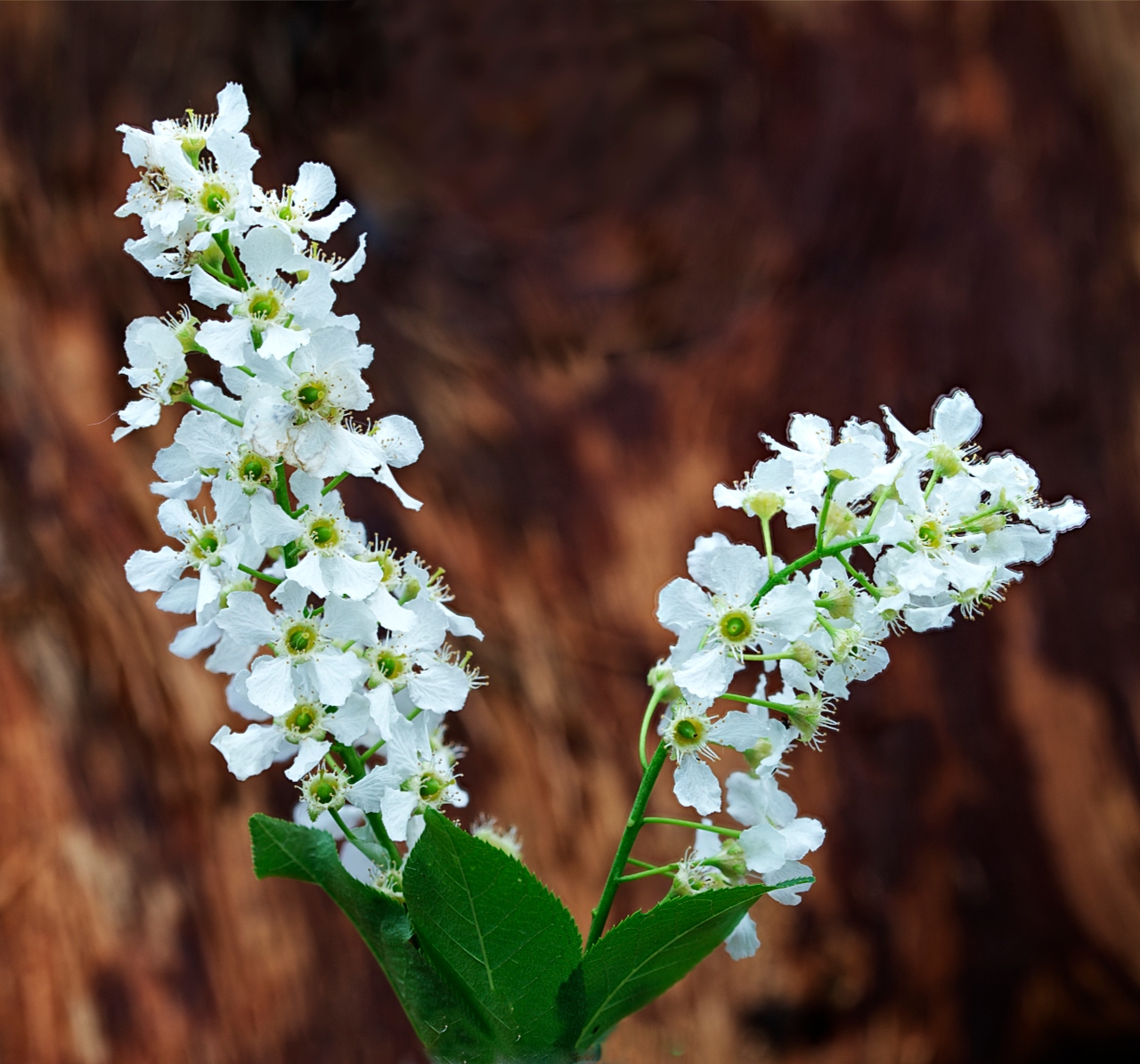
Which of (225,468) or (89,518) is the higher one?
(89,518)

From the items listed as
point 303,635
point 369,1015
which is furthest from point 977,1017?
point 303,635

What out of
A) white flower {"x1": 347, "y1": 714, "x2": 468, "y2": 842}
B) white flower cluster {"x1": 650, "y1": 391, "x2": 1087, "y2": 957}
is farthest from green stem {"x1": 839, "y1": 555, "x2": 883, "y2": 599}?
white flower {"x1": 347, "y1": 714, "x2": 468, "y2": 842}

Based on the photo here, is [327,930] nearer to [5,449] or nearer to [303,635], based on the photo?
[5,449]

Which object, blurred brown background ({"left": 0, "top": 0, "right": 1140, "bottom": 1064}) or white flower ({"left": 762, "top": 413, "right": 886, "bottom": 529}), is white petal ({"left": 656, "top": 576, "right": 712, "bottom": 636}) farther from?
blurred brown background ({"left": 0, "top": 0, "right": 1140, "bottom": 1064})

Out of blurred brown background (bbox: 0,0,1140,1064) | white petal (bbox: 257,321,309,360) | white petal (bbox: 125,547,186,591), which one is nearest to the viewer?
white petal (bbox: 257,321,309,360)

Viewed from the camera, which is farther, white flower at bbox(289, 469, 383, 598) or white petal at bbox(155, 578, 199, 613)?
white petal at bbox(155, 578, 199, 613)

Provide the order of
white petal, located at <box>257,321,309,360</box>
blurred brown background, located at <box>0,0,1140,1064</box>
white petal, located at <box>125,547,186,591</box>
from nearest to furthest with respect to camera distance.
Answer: white petal, located at <box>257,321,309,360</box> → white petal, located at <box>125,547,186,591</box> → blurred brown background, located at <box>0,0,1140,1064</box>
